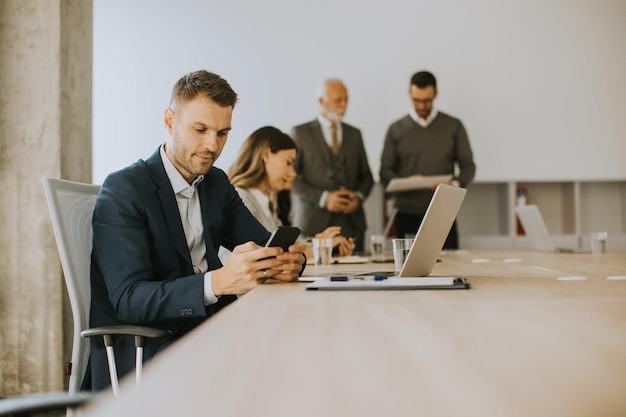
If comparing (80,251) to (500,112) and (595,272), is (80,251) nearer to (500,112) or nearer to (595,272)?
(595,272)

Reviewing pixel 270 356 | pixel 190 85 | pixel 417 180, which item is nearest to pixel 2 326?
pixel 190 85

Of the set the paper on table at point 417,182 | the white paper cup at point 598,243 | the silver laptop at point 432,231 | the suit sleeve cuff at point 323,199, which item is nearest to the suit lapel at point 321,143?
the suit sleeve cuff at point 323,199

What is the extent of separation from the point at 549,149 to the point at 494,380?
214 inches

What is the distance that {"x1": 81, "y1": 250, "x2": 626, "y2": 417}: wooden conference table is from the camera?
565 mm

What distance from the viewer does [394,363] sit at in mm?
703

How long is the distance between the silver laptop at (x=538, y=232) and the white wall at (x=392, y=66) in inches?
76.4

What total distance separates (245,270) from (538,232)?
233cm

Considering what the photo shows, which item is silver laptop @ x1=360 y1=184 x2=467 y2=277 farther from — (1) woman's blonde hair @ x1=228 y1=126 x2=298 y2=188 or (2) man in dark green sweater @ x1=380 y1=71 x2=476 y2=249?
(2) man in dark green sweater @ x1=380 y1=71 x2=476 y2=249

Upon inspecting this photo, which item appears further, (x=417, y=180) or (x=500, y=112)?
(x=500, y=112)

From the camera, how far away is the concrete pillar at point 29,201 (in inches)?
127

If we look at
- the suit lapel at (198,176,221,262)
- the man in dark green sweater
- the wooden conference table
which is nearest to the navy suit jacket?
the suit lapel at (198,176,221,262)

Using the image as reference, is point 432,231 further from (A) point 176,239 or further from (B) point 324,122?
(B) point 324,122

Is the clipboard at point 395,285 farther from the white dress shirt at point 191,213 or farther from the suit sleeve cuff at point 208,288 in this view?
the white dress shirt at point 191,213

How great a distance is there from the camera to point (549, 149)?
5707 mm
